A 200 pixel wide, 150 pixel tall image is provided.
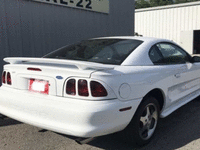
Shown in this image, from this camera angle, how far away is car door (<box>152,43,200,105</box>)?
3.28m

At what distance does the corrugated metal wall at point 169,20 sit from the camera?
679 inches

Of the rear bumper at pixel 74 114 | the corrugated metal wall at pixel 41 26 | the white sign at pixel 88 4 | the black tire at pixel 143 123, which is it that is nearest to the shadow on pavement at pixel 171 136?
the black tire at pixel 143 123

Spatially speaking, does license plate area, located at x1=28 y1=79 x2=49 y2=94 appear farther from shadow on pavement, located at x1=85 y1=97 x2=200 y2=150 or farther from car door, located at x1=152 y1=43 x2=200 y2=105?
car door, located at x1=152 y1=43 x2=200 y2=105

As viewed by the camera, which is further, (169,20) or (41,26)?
(169,20)

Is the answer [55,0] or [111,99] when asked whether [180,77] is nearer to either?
[111,99]

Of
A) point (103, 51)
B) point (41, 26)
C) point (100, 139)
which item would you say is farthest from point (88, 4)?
point (100, 139)

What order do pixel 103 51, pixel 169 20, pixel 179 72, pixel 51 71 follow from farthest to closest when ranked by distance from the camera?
pixel 169 20 < pixel 179 72 < pixel 103 51 < pixel 51 71

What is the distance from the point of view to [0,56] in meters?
5.45

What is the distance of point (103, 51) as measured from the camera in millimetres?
2984

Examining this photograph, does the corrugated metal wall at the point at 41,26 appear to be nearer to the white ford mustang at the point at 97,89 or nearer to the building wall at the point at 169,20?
the white ford mustang at the point at 97,89

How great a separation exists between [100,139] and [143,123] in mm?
663

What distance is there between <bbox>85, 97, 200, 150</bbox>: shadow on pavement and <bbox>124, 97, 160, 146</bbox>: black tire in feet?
0.44

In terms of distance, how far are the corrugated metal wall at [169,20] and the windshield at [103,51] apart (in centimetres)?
1609

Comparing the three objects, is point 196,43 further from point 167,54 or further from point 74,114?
point 74,114
